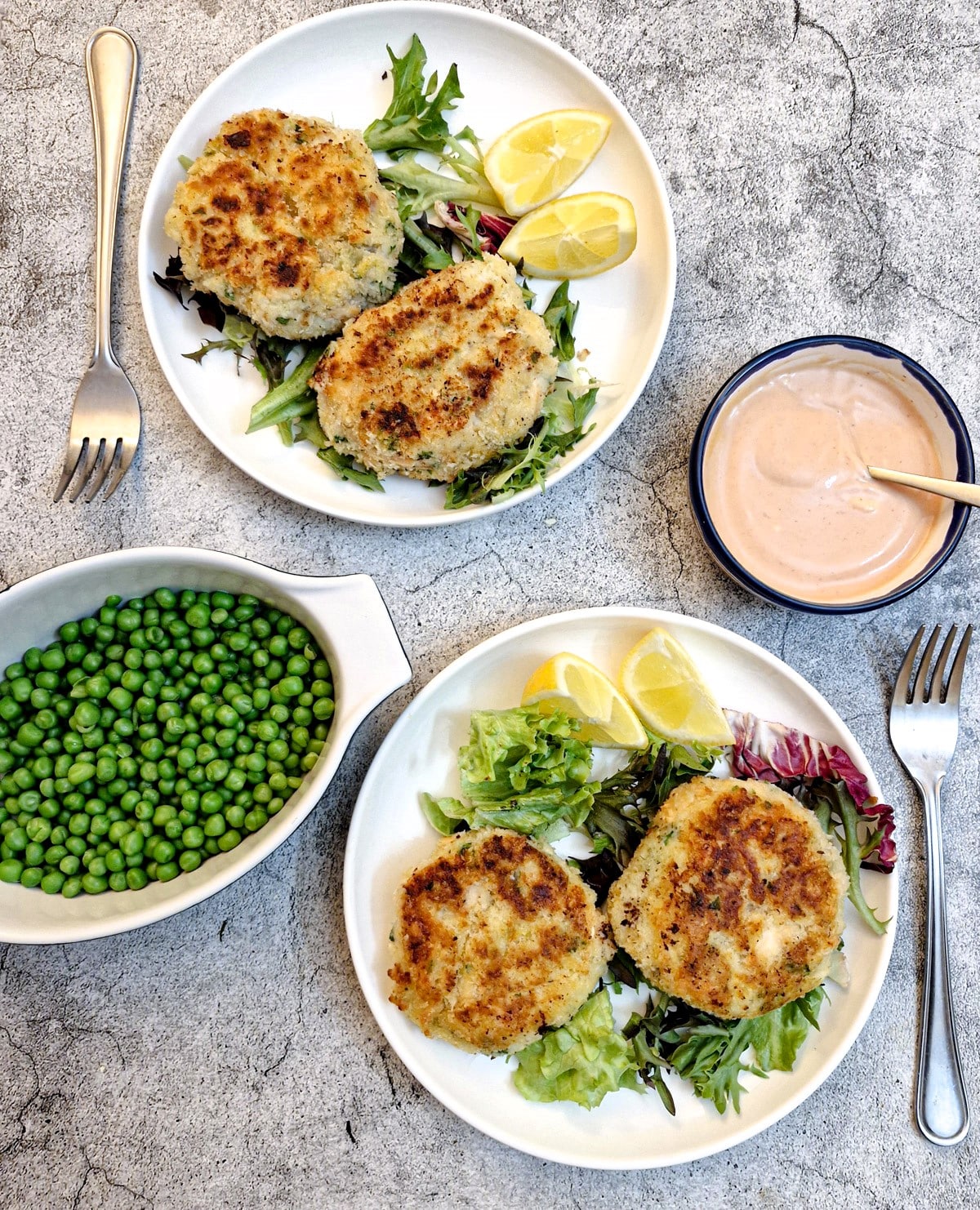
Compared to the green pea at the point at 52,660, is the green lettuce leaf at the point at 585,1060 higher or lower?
lower

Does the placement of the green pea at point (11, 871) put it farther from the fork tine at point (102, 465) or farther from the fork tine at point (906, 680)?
the fork tine at point (906, 680)

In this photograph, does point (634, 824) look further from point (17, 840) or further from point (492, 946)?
point (17, 840)

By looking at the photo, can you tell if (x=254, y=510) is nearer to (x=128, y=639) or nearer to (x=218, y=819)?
(x=128, y=639)

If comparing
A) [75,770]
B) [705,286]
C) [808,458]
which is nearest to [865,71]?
[705,286]

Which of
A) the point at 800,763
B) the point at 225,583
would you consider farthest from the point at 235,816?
the point at 800,763

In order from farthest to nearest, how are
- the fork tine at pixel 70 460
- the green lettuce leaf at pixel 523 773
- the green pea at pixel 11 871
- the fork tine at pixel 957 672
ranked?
the fork tine at pixel 957 672 → the fork tine at pixel 70 460 → the green lettuce leaf at pixel 523 773 → the green pea at pixel 11 871

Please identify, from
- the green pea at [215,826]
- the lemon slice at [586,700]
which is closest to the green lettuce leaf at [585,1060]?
the lemon slice at [586,700]
